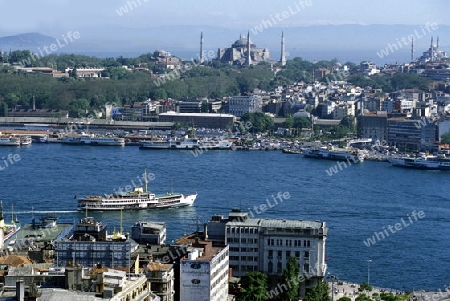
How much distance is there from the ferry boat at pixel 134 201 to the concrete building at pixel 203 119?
14.0m

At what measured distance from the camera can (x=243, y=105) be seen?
1340 inches

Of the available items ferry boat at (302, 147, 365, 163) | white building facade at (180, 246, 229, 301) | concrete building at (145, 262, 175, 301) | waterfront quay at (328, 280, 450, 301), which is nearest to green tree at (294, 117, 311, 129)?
ferry boat at (302, 147, 365, 163)

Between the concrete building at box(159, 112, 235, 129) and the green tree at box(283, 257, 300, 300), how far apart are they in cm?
1996

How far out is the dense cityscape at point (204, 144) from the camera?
972cm

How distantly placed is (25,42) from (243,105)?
41170mm

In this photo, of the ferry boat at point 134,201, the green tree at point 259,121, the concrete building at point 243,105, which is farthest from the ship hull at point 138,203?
the concrete building at point 243,105

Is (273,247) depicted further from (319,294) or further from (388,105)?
(388,105)

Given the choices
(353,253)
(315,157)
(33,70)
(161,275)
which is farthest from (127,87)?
(161,275)

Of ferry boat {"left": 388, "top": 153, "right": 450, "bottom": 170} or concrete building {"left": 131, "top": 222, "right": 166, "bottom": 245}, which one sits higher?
concrete building {"left": 131, "top": 222, "right": 166, "bottom": 245}

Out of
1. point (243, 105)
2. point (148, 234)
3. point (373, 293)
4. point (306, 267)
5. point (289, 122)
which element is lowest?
point (373, 293)

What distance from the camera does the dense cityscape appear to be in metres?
9.72

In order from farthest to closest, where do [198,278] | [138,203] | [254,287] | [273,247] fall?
1. [138,203]
2. [273,247]
3. [254,287]
4. [198,278]

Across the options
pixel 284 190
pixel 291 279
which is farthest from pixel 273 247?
pixel 284 190

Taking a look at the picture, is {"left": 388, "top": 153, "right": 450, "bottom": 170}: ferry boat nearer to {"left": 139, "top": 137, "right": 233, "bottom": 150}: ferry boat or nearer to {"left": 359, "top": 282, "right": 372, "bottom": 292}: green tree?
{"left": 139, "top": 137, "right": 233, "bottom": 150}: ferry boat
